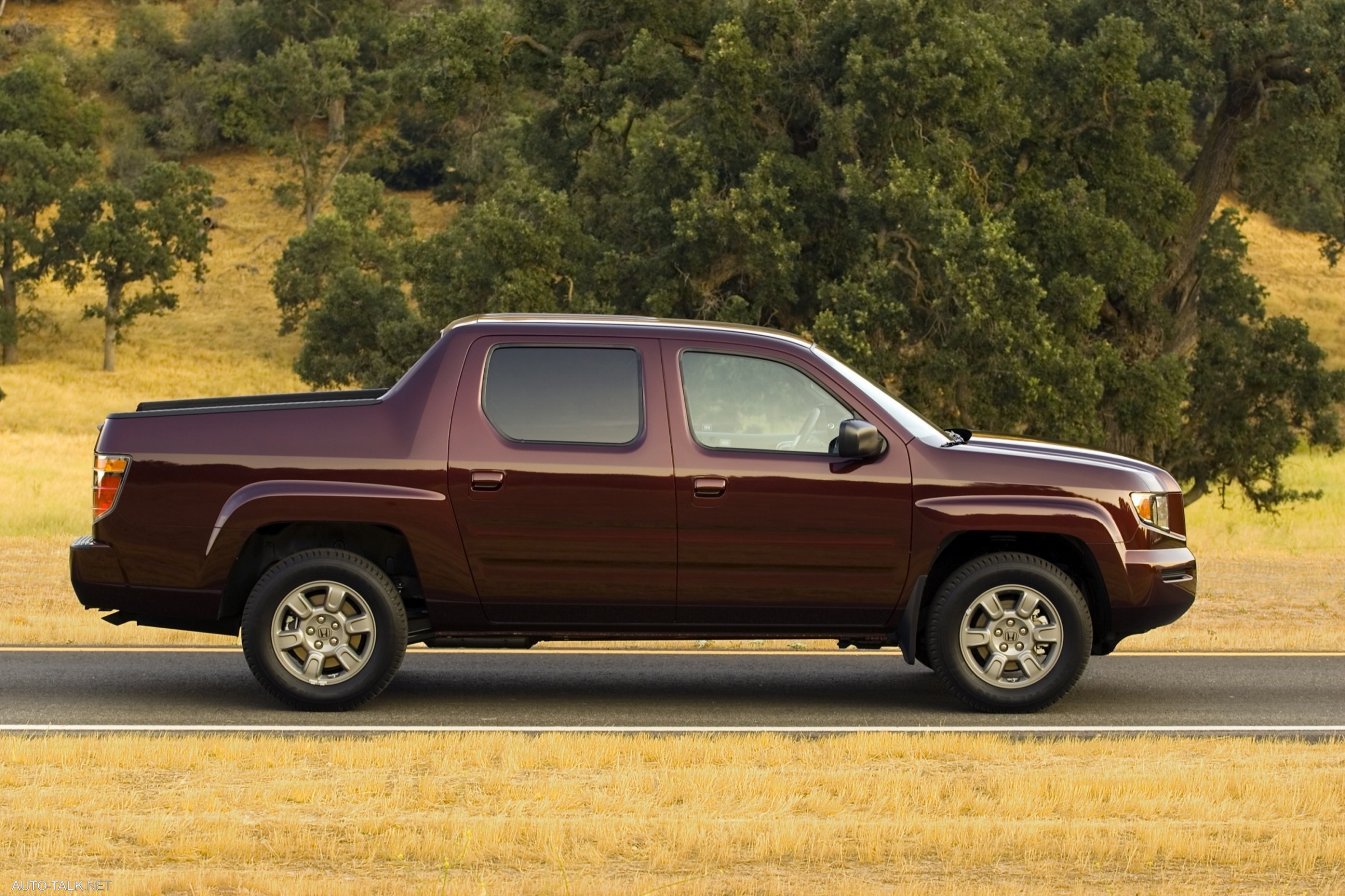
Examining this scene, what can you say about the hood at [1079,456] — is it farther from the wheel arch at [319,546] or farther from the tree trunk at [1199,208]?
the tree trunk at [1199,208]

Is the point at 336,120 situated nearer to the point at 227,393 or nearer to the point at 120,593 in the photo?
the point at 227,393

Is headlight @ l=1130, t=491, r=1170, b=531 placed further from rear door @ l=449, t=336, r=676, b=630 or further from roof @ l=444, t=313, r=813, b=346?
rear door @ l=449, t=336, r=676, b=630

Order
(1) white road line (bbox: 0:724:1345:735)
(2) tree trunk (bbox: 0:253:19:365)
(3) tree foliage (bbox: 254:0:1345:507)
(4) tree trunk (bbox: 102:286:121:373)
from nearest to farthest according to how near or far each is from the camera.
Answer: (1) white road line (bbox: 0:724:1345:735) < (3) tree foliage (bbox: 254:0:1345:507) < (2) tree trunk (bbox: 0:253:19:365) < (4) tree trunk (bbox: 102:286:121:373)

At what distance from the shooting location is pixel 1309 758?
750cm

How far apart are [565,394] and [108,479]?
2307 mm

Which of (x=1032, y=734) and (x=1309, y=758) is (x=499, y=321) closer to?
(x=1032, y=734)

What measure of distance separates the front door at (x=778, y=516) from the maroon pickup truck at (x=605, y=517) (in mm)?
11

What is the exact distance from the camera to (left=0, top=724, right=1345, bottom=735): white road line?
8.19 meters

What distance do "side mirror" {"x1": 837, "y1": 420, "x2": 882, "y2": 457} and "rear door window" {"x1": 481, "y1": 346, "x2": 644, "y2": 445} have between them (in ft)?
3.28

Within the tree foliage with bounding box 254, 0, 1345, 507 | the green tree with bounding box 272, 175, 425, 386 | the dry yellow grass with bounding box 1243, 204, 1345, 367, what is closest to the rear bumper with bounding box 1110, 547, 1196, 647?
the tree foliage with bounding box 254, 0, 1345, 507

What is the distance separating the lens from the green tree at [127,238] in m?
68.8

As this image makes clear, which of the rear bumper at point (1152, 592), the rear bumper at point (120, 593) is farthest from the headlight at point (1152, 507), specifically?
the rear bumper at point (120, 593)

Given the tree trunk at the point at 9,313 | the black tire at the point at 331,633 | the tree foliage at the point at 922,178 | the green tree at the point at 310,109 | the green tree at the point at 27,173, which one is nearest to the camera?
the black tire at the point at 331,633

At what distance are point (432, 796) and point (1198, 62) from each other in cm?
2313
